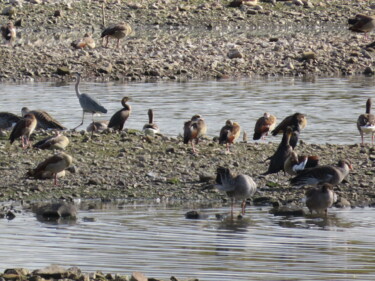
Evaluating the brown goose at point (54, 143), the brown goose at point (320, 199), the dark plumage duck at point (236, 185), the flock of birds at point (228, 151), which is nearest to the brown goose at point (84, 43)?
the flock of birds at point (228, 151)

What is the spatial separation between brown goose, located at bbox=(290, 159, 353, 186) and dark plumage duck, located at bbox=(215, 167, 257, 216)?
3.23 ft

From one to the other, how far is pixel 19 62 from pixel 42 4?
1190cm

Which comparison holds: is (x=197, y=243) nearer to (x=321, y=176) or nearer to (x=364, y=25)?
(x=321, y=176)

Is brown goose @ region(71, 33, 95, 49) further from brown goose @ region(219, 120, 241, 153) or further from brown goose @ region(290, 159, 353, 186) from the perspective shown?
brown goose @ region(290, 159, 353, 186)

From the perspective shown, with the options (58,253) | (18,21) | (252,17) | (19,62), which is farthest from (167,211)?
(252,17)

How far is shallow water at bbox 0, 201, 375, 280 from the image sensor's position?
9969 mm

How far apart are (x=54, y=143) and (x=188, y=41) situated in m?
20.3

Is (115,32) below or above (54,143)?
above

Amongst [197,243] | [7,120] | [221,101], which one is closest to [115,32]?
[221,101]

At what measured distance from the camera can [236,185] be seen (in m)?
13.3

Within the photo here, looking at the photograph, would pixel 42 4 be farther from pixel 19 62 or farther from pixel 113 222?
pixel 113 222

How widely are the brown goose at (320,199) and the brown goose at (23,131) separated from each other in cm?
540

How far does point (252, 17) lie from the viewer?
144ft

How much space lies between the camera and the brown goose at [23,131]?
54.5 ft
